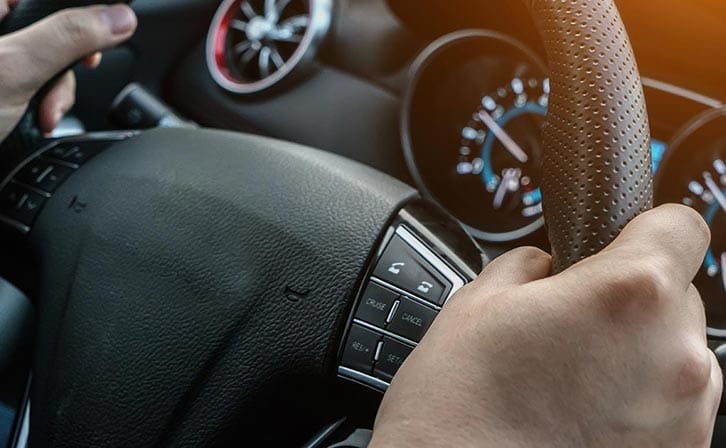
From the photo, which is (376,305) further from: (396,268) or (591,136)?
(591,136)

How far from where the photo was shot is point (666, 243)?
1.49 ft

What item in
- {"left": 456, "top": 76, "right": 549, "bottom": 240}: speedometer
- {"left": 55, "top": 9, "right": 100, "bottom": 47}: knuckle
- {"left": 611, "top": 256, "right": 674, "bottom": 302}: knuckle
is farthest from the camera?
{"left": 456, "top": 76, "right": 549, "bottom": 240}: speedometer

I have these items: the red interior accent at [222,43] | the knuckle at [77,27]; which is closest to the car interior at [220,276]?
the knuckle at [77,27]

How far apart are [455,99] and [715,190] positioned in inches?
17.3

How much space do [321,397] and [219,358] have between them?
0.28ft

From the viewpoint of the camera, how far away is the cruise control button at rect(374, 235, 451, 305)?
2.28ft

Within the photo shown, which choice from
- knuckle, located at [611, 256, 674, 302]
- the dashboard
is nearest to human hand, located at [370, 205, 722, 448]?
knuckle, located at [611, 256, 674, 302]

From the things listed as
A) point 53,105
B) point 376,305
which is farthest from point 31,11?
point 376,305

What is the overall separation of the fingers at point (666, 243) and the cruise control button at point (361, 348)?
266 mm

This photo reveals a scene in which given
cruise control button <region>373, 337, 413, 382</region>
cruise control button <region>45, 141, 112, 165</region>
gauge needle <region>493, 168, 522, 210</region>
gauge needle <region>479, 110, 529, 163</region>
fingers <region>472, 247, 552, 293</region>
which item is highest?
fingers <region>472, 247, 552, 293</region>

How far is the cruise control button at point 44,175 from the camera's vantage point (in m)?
0.88

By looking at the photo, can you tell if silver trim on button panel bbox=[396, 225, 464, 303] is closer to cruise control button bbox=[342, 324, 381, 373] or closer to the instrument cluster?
cruise control button bbox=[342, 324, 381, 373]

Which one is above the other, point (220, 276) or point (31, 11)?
point (31, 11)

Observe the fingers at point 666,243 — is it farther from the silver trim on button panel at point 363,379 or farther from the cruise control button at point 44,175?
the cruise control button at point 44,175
